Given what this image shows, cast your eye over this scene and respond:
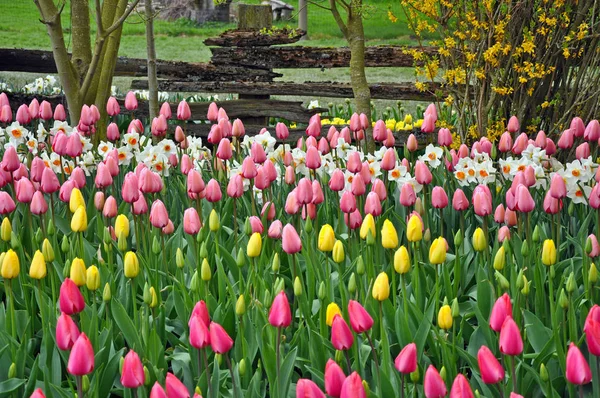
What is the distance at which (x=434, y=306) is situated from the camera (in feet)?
8.21

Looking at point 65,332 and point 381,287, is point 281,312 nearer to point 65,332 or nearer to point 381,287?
point 381,287

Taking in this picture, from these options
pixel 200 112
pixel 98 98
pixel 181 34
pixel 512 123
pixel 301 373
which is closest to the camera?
pixel 301 373

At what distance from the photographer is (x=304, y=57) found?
7680mm

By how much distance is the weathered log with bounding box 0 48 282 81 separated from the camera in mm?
7883

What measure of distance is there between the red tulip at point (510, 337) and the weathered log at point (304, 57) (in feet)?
18.4

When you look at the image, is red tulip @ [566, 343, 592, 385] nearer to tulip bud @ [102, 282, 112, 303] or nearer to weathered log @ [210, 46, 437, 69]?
tulip bud @ [102, 282, 112, 303]

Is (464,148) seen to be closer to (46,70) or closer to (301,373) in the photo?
(301,373)


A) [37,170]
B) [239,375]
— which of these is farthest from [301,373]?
[37,170]

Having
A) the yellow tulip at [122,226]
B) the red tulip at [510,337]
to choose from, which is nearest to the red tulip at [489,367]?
the red tulip at [510,337]

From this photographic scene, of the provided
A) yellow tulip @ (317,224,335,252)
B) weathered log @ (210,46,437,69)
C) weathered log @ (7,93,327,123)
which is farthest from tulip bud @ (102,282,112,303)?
weathered log @ (210,46,437,69)

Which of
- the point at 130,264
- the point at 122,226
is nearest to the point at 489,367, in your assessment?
the point at 130,264

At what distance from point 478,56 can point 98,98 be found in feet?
8.61

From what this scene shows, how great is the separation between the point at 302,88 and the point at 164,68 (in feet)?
4.36

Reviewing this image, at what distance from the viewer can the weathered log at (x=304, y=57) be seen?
294 inches
